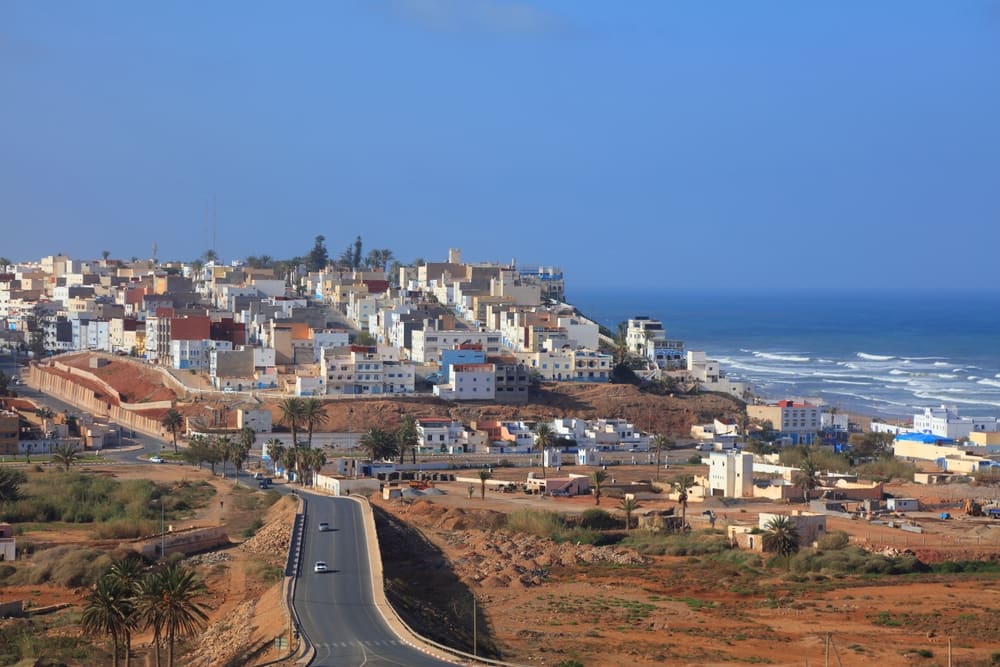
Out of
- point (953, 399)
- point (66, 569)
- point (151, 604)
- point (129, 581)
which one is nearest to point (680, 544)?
point (66, 569)

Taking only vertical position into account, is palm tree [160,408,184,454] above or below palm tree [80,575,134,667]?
above

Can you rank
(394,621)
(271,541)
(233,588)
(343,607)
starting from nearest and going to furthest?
(394,621), (343,607), (233,588), (271,541)

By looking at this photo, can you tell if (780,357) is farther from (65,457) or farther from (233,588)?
(233,588)

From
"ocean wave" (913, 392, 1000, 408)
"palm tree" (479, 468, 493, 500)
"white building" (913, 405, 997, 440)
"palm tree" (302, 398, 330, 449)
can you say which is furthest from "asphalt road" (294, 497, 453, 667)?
"ocean wave" (913, 392, 1000, 408)

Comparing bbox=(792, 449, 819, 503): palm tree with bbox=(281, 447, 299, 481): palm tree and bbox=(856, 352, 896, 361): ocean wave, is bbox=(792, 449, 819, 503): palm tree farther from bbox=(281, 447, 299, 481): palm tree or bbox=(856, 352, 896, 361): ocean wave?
bbox=(856, 352, 896, 361): ocean wave

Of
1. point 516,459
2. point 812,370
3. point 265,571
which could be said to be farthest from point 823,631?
point 812,370

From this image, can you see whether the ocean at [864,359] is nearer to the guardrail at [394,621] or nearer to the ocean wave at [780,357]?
the ocean wave at [780,357]

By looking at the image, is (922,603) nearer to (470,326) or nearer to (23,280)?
(470,326)
